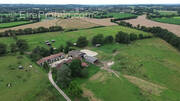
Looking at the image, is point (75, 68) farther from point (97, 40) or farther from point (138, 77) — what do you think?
point (97, 40)

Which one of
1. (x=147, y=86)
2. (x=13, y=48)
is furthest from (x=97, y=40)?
(x=13, y=48)

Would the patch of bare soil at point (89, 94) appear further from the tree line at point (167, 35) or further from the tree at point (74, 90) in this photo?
the tree line at point (167, 35)

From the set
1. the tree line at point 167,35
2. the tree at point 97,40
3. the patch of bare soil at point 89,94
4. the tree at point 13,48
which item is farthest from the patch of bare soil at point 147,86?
the tree at point 13,48

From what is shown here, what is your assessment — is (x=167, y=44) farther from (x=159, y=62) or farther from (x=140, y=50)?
(x=159, y=62)

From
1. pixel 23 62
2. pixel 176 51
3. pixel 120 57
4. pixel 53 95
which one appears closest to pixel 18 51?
pixel 23 62

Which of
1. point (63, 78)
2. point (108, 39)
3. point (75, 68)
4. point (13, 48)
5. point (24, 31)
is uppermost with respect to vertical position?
point (24, 31)
